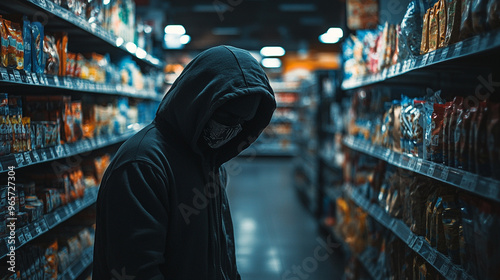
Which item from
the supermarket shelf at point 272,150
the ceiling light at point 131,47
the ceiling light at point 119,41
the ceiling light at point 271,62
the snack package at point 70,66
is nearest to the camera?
the snack package at point 70,66

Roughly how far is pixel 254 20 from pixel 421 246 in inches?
383

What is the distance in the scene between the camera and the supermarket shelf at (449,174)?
143 cm

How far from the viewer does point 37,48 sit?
226 cm

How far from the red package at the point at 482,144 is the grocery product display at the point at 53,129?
1808 millimetres

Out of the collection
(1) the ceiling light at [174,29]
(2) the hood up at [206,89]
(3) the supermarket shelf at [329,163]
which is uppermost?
(1) the ceiling light at [174,29]

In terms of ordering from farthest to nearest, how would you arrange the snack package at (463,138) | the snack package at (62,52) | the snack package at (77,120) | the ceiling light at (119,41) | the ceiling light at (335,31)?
the ceiling light at (335,31) < the ceiling light at (119,41) < the snack package at (77,120) < the snack package at (62,52) < the snack package at (463,138)

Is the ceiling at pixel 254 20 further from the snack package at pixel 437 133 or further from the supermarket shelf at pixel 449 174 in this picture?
the snack package at pixel 437 133

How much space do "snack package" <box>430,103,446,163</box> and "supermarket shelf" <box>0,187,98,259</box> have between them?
1865 mm

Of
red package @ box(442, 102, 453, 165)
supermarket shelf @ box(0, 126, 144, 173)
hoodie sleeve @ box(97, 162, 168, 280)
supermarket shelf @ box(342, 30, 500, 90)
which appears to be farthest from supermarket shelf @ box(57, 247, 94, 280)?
supermarket shelf @ box(342, 30, 500, 90)

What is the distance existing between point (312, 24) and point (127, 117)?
912 centimetres

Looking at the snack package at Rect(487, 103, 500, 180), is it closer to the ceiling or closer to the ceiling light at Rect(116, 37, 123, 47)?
the ceiling light at Rect(116, 37, 123, 47)

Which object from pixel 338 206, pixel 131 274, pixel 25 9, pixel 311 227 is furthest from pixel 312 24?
pixel 131 274

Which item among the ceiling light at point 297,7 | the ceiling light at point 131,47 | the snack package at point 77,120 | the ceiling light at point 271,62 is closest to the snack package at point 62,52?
the snack package at point 77,120

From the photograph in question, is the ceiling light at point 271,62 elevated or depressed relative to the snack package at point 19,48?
elevated
